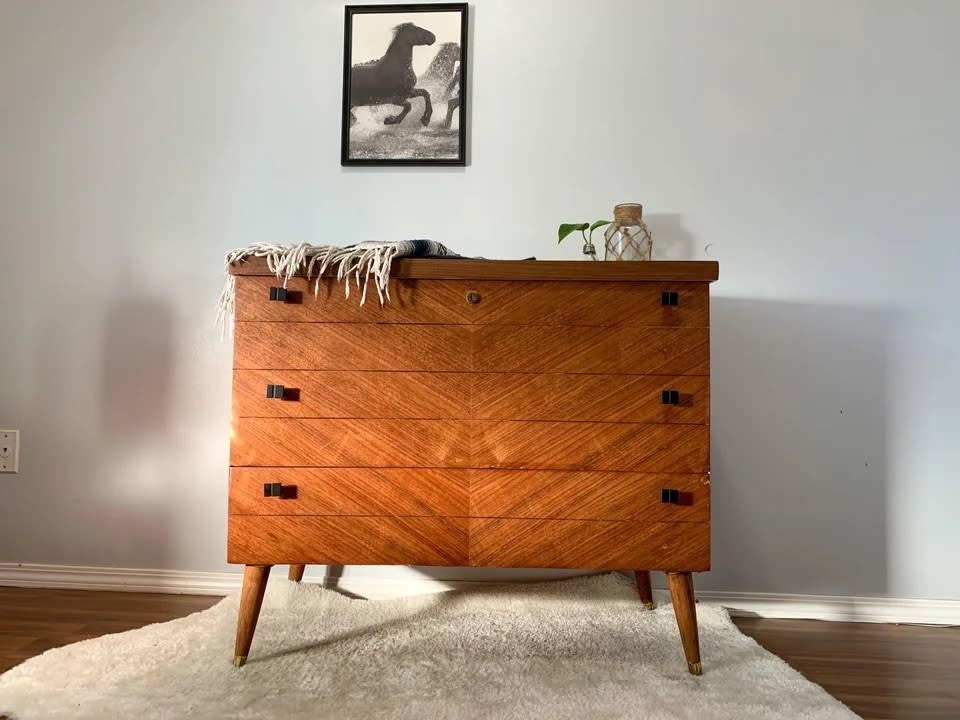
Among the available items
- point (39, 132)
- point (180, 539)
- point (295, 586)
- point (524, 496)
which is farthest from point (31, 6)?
point (524, 496)

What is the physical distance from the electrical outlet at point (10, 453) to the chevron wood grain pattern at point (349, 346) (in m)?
1.05

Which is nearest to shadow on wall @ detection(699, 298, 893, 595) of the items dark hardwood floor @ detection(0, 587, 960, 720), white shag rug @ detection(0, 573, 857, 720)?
dark hardwood floor @ detection(0, 587, 960, 720)

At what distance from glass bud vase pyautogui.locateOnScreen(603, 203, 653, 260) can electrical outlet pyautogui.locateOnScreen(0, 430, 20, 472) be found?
5.73 feet

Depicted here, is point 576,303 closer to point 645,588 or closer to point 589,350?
point 589,350

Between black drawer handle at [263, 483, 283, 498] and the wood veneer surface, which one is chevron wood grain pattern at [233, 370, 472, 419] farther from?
black drawer handle at [263, 483, 283, 498]

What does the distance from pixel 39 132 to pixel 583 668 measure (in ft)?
6.76

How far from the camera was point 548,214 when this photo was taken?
6.06ft

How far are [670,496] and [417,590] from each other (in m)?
A: 0.84

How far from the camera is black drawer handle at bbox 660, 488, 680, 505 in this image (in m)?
1.31

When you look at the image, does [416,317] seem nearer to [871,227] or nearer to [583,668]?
[583,668]

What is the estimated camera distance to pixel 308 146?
6.22 ft

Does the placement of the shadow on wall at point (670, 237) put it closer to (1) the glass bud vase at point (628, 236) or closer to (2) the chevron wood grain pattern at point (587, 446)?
(1) the glass bud vase at point (628, 236)

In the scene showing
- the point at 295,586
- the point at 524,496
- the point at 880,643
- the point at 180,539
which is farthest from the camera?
the point at 180,539

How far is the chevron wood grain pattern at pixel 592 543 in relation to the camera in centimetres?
131
